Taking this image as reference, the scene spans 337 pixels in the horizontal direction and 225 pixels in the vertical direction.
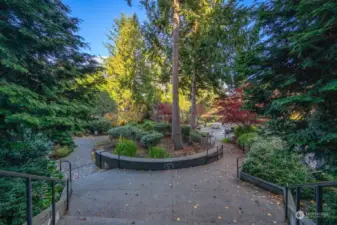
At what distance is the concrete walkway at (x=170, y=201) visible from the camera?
3236 mm

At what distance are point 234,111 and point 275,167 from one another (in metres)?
6.59

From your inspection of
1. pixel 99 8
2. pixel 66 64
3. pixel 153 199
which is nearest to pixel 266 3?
pixel 66 64

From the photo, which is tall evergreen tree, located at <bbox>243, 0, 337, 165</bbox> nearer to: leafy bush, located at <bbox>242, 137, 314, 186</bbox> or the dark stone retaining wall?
leafy bush, located at <bbox>242, 137, 314, 186</bbox>

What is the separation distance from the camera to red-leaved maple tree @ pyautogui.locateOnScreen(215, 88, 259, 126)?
37.3 ft

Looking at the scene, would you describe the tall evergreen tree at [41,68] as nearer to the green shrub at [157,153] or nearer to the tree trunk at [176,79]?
the green shrub at [157,153]

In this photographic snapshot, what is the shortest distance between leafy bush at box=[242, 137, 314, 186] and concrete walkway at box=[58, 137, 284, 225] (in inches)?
21.8

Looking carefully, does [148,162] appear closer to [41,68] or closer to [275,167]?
[275,167]

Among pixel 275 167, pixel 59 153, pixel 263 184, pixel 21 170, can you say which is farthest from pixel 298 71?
pixel 59 153

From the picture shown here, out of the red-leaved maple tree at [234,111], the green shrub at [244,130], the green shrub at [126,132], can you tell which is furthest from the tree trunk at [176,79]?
the green shrub at [244,130]

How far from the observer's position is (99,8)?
340 inches

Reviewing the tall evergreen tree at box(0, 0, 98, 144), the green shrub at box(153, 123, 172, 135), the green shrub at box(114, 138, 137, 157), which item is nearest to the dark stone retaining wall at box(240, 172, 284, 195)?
the green shrub at box(114, 138, 137, 157)

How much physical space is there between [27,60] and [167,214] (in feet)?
12.6

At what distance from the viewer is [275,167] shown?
203 inches

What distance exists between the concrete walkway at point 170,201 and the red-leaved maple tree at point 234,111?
20.1 ft
